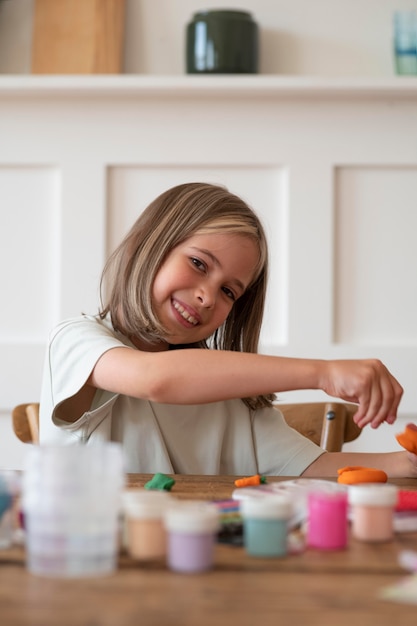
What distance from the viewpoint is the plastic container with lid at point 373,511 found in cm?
76

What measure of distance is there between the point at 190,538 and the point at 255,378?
431mm

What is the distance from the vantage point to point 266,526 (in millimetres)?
689

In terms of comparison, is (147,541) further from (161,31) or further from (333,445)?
(161,31)

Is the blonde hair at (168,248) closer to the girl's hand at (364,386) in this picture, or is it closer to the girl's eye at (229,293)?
the girl's eye at (229,293)

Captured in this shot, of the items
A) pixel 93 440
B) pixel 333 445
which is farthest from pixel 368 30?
pixel 93 440

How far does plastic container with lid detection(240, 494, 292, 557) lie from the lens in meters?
0.68

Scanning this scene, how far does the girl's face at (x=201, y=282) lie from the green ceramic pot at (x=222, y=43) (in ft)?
2.54

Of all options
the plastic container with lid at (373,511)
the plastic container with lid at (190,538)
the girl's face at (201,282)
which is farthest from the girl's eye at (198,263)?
the plastic container with lid at (190,538)

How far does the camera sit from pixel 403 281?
218 cm

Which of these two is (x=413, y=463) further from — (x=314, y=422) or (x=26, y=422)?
(x=26, y=422)

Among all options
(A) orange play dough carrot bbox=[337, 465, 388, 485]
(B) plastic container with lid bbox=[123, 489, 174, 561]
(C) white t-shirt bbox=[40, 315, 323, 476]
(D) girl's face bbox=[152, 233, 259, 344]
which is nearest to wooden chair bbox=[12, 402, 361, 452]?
(C) white t-shirt bbox=[40, 315, 323, 476]

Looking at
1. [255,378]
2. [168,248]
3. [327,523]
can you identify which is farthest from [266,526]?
[168,248]

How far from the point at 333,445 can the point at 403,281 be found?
72cm

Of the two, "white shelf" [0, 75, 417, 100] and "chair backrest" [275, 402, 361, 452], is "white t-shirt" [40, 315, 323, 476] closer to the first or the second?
"chair backrest" [275, 402, 361, 452]
